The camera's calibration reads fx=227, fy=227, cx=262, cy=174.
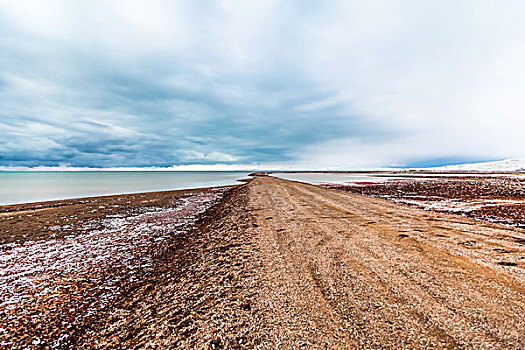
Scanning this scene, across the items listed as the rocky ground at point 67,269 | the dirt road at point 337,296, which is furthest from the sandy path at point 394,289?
the rocky ground at point 67,269

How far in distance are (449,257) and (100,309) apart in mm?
10322

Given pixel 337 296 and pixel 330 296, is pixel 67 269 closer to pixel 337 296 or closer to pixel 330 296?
pixel 330 296

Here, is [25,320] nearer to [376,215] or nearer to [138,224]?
[138,224]

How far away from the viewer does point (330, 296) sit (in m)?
5.29

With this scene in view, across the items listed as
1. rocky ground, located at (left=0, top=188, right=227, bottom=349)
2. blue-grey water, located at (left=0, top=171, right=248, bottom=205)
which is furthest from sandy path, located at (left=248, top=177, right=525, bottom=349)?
blue-grey water, located at (left=0, top=171, right=248, bottom=205)

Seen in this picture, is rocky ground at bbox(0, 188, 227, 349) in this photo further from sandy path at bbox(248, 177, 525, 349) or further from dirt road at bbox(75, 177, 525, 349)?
sandy path at bbox(248, 177, 525, 349)

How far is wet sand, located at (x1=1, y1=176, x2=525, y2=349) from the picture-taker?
4.07 metres

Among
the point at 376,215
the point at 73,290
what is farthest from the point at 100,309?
the point at 376,215

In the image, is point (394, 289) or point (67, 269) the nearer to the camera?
point (394, 289)

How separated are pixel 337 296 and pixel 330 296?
159mm

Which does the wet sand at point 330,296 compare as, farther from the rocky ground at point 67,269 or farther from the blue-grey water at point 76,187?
the blue-grey water at point 76,187

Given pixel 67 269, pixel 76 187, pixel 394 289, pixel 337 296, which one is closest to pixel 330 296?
pixel 337 296

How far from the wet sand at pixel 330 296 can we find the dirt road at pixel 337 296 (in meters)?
0.02

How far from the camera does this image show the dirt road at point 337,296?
407 cm
